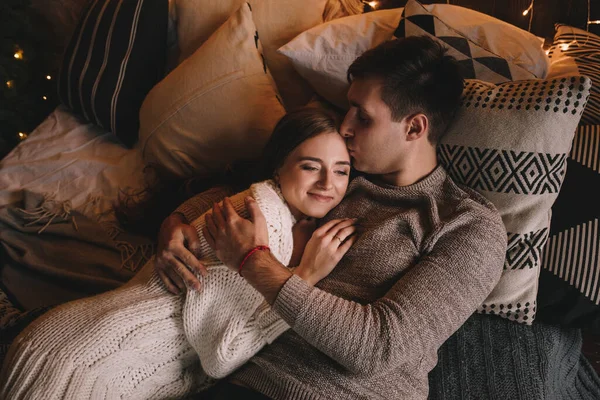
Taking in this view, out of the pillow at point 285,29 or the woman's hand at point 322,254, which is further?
the pillow at point 285,29

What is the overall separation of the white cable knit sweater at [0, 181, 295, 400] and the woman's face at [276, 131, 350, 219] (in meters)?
0.08

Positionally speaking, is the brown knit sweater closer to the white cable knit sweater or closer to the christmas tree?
the white cable knit sweater

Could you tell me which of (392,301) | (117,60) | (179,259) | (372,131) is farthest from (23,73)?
(392,301)

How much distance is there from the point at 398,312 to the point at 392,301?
0.11 ft

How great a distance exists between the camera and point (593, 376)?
1.33 m

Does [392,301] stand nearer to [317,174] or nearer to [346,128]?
[317,174]

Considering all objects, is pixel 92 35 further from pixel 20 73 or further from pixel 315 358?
pixel 315 358

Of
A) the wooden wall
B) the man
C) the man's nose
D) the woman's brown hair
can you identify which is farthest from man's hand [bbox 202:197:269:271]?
the wooden wall

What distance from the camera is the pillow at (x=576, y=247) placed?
120cm

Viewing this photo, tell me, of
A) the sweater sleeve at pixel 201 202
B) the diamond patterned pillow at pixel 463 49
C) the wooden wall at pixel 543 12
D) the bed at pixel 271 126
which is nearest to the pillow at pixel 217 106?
the bed at pixel 271 126

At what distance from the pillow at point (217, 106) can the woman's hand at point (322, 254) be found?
495 mm

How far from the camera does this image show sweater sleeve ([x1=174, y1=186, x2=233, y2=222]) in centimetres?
143

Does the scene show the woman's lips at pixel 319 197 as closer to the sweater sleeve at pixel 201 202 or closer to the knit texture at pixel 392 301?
the knit texture at pixel 392 301

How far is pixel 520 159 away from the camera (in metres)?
1.18
